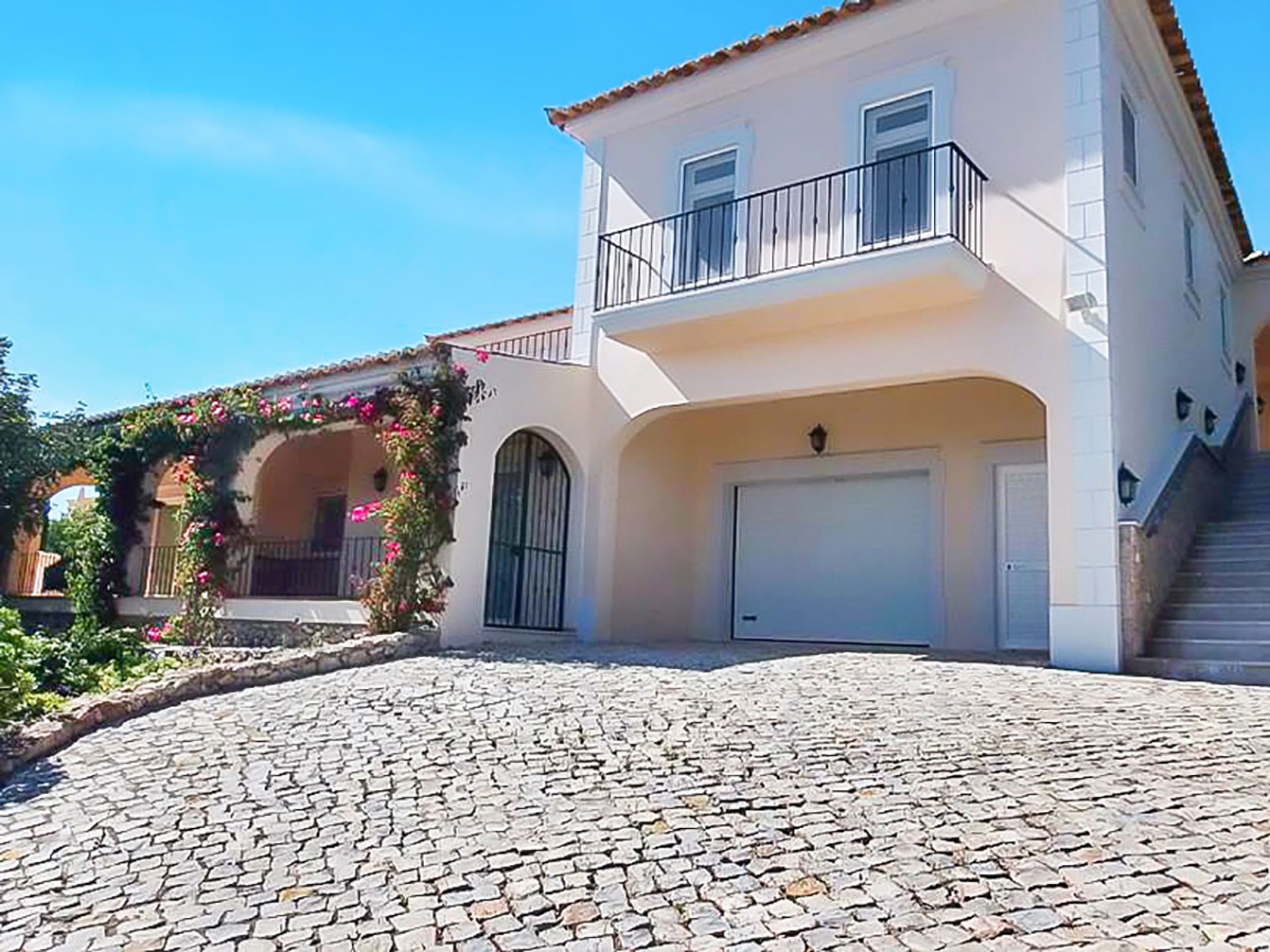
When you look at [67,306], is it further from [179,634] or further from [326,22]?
[326,22]

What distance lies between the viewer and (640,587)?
1353 cm

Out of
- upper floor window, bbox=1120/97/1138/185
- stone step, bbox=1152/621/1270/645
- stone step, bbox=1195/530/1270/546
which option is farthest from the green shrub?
stone step, bbox=1195/530/1270/546

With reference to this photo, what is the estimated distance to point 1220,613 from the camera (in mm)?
9859

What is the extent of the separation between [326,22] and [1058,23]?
698 cm

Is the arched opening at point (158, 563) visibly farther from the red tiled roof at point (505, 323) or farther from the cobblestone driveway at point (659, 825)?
the cobblestone driveway at point (659, 825)

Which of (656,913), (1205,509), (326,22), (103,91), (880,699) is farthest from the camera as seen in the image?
(1205,509)

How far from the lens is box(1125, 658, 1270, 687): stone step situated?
8.60 meters

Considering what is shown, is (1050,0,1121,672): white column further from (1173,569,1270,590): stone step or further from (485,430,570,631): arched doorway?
(485,430,570,631): arched doorway

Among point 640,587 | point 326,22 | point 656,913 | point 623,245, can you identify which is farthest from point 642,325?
point 656,913

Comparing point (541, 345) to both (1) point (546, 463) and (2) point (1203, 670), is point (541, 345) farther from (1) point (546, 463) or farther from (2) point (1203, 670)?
(2) point (1203, 670)

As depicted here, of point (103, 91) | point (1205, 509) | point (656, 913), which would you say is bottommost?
point (656, 913)

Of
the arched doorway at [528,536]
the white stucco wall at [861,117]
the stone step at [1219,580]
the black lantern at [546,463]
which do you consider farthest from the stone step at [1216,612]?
the black lantern at [546,463]

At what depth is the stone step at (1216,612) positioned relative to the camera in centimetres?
960

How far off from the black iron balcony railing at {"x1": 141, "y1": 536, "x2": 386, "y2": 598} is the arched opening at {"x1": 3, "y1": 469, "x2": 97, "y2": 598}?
1.34 m
